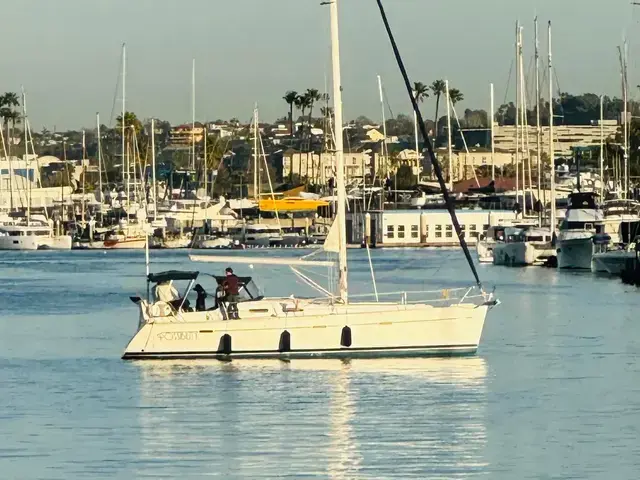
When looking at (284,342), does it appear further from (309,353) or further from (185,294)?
(185,294)

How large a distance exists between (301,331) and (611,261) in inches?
2036

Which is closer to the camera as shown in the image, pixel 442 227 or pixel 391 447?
pixel 391 447

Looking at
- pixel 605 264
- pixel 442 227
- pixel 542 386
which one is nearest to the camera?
pixel 542 386

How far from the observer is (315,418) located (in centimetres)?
3306

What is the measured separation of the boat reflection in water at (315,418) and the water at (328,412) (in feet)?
0.14

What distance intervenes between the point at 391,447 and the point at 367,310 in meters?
12.1

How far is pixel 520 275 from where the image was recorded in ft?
331

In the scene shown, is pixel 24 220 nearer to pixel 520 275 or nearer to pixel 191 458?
pixel 520 275

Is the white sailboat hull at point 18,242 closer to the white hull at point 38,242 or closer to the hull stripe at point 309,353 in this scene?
the white hull at point 38,242

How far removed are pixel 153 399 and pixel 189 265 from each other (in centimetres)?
8681

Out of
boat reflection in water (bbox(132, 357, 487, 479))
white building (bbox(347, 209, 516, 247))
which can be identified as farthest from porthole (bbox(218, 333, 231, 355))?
white building (bbox(347, 209, 516, 247))

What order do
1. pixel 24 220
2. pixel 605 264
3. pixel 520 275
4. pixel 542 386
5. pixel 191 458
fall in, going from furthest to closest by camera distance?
pixel 24 220 → pixel 520 275 → pixel 605 264 → pixel 542 386 → pixel 191 458

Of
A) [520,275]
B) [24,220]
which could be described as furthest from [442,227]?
[520,275]

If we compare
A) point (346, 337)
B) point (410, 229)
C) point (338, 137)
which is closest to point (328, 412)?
point (346, 337)
